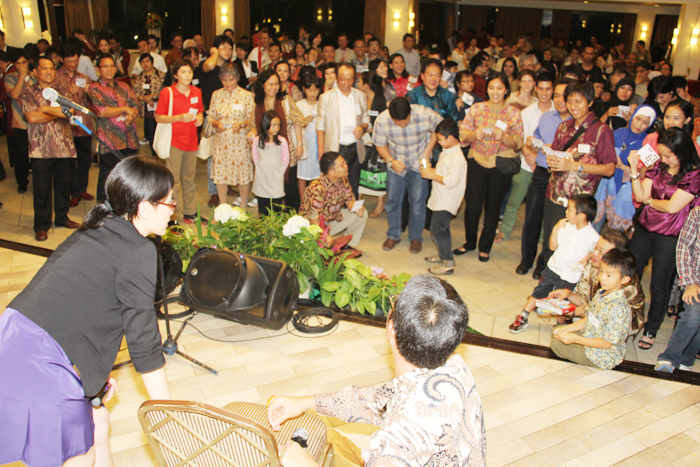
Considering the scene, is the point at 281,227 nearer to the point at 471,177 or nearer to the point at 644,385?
the point at 471,177

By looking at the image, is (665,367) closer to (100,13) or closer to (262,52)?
(262,52)

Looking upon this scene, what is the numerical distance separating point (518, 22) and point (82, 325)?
17.5 meters

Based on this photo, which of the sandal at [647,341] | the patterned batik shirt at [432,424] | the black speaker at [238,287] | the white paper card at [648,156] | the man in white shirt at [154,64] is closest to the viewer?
the patterned batik shirt at [432,424]

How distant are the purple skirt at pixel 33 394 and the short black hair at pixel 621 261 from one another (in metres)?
2.55

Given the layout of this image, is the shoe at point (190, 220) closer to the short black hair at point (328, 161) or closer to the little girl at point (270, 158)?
the little girl at point (270, 158)

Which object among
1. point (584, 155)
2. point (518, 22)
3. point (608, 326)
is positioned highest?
point (518, 22)

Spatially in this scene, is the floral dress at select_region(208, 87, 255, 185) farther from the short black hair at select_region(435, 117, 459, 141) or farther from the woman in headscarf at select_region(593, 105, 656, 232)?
the woman in headscarf at select_region(593, 105, 656, 232)

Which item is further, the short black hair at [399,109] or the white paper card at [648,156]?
the short black hair at [399,109]

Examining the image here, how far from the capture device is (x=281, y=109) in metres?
4.76

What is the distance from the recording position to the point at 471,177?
439 cm

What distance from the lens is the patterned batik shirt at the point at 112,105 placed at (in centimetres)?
453

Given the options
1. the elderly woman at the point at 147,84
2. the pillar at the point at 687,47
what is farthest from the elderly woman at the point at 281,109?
the pillar at the point at 687,47

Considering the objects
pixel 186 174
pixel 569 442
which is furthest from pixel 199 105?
pixel 569 442

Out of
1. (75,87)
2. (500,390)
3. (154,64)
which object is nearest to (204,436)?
(500,390)
